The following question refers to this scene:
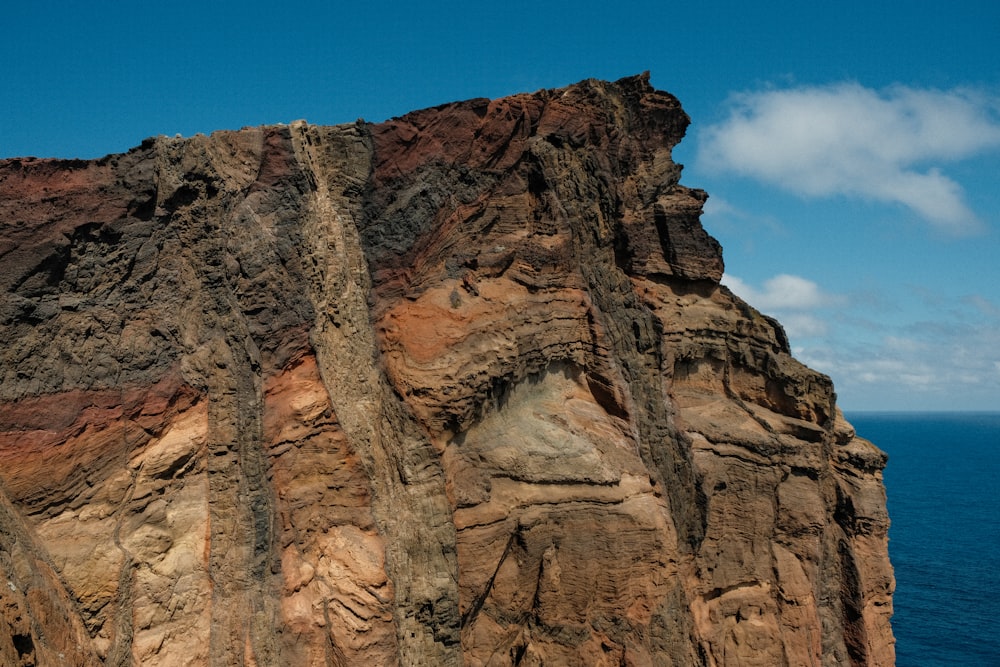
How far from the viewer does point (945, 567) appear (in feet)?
207

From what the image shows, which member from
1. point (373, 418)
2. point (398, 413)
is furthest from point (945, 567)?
point (373, 418)

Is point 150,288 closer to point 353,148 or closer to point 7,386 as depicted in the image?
point 7,386

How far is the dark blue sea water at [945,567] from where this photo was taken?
4591 cm

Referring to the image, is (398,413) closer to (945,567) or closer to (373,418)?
(373,418)

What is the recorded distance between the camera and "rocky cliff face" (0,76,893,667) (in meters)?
11.5

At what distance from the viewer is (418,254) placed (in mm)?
14945

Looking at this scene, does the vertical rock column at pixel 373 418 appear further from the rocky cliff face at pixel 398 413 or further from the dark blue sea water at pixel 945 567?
the dark blue sea water at pixel 945 567

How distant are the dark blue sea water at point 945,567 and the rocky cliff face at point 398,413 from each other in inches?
1317

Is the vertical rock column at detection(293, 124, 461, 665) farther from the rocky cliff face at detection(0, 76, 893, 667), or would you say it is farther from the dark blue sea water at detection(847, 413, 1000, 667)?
the dark blue sea water at detection(847, 413, 1000, 667)

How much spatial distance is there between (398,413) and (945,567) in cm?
6510

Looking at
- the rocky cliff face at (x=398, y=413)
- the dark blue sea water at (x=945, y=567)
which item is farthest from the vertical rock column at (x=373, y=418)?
the dark blue sea water at (x=945, y=567)

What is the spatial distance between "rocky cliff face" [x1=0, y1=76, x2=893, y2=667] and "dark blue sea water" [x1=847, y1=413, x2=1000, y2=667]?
33440 mm

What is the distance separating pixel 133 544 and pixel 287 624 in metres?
2.66

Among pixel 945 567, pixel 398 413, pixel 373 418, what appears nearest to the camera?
pixel 373 418
